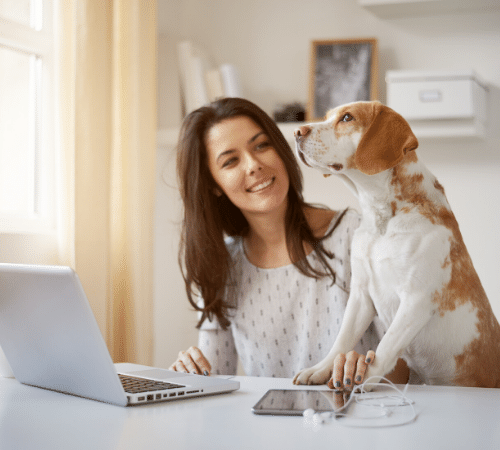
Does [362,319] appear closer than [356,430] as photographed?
No

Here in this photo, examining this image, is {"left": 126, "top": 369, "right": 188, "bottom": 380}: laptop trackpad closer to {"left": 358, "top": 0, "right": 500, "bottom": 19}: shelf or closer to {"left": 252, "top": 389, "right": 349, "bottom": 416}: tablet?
{"left": 252, "top": 389, "right": 349, "bottom": 416}: tablet

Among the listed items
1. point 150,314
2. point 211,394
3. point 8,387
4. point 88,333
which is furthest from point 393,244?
point 150,314

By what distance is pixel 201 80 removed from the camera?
8.14ft

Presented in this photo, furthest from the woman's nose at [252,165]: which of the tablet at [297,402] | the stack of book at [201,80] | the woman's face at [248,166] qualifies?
the stack of book at [201,80]

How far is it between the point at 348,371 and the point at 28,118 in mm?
1523

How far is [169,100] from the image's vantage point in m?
2.57

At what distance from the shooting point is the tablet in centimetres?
82

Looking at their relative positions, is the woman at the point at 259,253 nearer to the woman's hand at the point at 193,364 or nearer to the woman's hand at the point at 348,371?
the woman's hand at the point at 193,364

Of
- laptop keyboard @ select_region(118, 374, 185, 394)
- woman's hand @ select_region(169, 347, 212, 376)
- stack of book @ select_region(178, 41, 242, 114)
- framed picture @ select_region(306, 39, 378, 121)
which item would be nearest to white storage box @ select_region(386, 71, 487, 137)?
framed picture @ select_region(306, 39, 378, 121)

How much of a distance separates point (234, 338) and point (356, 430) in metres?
0.94

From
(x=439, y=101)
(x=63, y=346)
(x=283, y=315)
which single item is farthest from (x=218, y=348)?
(x=439, y=101)

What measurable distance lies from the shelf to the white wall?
0.04 m

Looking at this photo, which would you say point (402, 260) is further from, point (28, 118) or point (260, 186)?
point (28, 118)

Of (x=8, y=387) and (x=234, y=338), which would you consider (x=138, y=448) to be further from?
(x=234, y=338)
